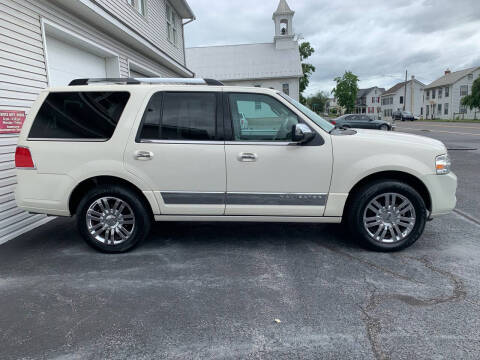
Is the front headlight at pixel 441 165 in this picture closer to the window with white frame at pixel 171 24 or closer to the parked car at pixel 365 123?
the window with white frame at pixel 171 24

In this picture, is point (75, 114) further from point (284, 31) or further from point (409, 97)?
point (409, 97)

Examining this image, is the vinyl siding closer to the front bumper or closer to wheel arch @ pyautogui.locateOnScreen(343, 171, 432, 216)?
wheel arch @ pyautogui.locateOnScreen(343, 171, 432, 216)

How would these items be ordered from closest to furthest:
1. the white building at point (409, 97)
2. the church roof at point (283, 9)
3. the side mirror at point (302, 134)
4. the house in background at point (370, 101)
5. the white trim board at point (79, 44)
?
the side mirror at point (302, 134) < the white trim board at point (79, 44) < the church roof at point (283, 9) < the white building at point (409, 97) < the house in background at point (370, 101)

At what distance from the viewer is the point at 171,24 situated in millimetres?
14930

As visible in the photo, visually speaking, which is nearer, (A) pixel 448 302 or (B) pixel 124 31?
(A) pixel 448 302

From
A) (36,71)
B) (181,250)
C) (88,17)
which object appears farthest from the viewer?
(88,17)

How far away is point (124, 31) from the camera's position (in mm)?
7969

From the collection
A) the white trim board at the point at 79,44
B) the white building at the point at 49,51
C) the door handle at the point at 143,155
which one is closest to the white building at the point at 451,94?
the white building at the point at 49,51

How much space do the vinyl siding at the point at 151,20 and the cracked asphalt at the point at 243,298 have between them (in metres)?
6.38

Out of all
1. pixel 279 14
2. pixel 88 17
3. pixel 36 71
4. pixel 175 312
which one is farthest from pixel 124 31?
pixel 279 14

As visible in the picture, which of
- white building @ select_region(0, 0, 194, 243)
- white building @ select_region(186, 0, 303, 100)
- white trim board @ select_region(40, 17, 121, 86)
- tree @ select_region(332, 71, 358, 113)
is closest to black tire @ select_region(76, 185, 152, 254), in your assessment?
white building @ select_region(0, 0, 194, 243)

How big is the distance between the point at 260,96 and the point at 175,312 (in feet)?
8.37

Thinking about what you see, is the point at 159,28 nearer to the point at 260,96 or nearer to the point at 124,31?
the point at 124,31

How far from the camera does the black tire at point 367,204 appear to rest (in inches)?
151
